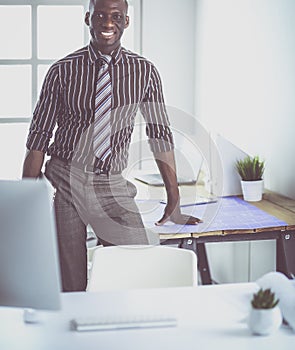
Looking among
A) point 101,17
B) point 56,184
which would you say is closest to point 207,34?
point 101,17

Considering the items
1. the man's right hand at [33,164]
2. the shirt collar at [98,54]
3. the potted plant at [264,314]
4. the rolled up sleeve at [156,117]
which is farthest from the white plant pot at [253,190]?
the potted plant at [264,314]

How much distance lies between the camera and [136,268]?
2580 millimetres

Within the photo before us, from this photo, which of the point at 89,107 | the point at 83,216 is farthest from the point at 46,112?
the point at 83,216

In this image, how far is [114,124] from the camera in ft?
9.86

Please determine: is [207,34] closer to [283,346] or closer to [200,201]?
[200,201]

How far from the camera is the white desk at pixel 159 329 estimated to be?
174 cm

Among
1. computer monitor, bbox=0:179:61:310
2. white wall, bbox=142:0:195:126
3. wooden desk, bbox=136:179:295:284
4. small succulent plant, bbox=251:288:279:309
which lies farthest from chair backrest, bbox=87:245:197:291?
white wall, bbox=142:0:195:126

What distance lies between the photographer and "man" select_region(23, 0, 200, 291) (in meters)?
2.92

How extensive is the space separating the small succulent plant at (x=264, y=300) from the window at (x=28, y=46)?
3.20 metres

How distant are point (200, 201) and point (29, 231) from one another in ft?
6.81

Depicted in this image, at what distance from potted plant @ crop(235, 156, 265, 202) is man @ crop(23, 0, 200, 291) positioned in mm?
697

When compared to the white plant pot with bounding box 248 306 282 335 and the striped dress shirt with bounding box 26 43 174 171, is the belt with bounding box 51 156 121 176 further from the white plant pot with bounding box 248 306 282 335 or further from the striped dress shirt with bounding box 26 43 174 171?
the white plant pot with bounding box 248 306 282 335

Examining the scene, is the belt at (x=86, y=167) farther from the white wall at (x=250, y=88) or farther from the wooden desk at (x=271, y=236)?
the white wall at (x=250, y=88)

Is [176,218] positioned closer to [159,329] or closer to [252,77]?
[252,77]
